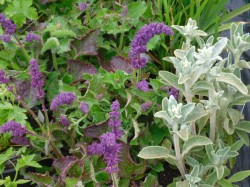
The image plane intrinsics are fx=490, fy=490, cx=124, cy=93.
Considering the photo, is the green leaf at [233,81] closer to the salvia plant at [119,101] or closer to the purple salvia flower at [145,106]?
the salvia plant at [119,101]

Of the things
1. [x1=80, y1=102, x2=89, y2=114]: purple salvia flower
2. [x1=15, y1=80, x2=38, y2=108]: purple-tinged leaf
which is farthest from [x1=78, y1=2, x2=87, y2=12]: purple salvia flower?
[x1=80, y1=102, x2=89, y2=114]: purple salvia flower

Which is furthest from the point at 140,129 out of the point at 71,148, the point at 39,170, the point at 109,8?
the point at 109,8

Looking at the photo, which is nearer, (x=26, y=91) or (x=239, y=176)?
(x=239, y=176)

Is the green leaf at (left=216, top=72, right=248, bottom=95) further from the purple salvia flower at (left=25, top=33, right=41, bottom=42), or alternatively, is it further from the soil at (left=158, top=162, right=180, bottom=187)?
the purple salvia flower at (left=25, top=33, right=41, bottom=42)

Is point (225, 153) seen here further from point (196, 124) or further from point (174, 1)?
point (174, 1)

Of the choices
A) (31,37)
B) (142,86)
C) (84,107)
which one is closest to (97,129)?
(84,107)

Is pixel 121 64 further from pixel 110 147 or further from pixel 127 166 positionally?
pixel 110 147

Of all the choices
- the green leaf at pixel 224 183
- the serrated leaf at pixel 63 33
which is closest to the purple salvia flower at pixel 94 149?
the green leaf at pixel 224 183
